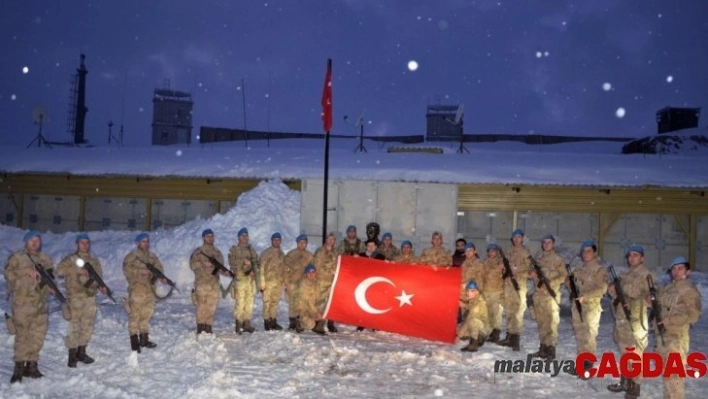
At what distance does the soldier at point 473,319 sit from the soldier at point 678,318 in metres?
3.21

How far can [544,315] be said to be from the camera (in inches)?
358

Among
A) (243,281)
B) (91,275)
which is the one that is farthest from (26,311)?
(243,281)

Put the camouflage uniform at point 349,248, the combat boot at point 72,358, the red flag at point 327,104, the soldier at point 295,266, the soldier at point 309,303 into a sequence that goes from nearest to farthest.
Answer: the combat boot at point 72,358
the soldier at point 309,303
the soldier at point 295,266
the camouflage uniform at point 349,248
the red flag at point 327,104

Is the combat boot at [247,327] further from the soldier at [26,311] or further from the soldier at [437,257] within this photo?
the soldier at [26,311]

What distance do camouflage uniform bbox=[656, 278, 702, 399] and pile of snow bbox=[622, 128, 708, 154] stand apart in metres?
23.9

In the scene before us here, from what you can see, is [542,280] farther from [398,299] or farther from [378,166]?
[378,166]

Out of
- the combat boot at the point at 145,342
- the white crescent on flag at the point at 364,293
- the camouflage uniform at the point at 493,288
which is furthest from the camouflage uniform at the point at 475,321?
the combat boot at the point at 145,342

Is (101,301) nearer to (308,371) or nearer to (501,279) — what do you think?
(308,371)

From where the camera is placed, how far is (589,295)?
8.05 m

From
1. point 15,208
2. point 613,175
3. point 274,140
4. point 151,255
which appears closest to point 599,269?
point 151,255

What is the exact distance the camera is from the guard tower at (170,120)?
141 feet

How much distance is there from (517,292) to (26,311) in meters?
7.55

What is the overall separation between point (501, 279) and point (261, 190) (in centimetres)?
1095

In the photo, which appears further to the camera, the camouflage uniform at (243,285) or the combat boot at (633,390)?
the camouflage uniform at (243,285)
